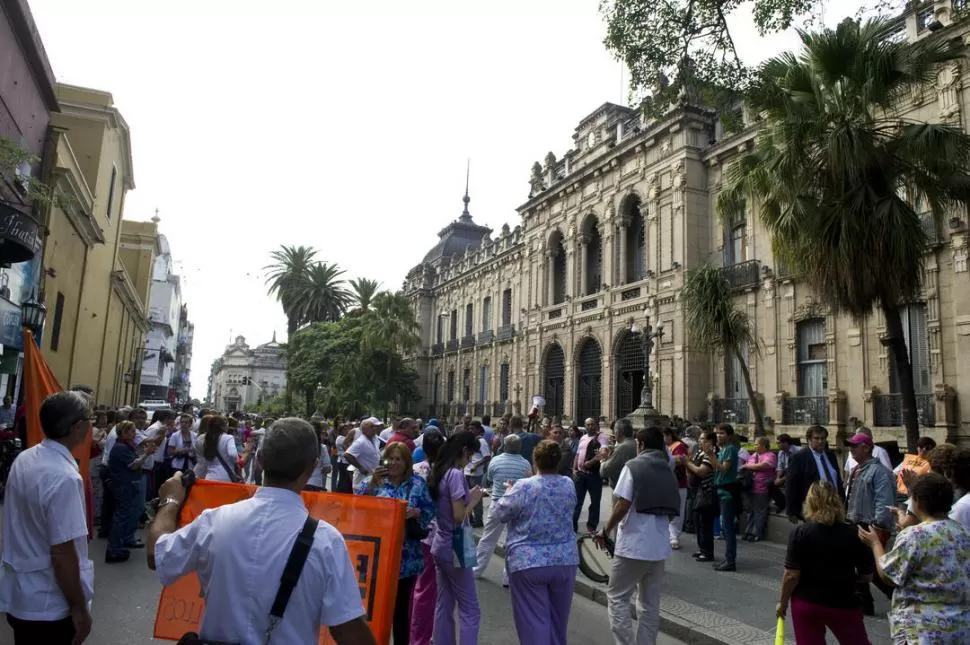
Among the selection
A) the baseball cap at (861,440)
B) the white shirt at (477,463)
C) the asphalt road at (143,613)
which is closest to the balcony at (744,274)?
the white shirt at (477,463)

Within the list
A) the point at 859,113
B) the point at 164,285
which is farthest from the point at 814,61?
the point at 164,285

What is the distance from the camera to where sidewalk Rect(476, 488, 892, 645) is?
598 cm

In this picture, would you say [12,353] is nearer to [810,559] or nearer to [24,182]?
[24,182]

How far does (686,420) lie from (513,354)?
15.4 m

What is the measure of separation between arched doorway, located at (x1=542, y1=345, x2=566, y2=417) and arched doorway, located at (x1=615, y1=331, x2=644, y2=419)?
4.00 metres

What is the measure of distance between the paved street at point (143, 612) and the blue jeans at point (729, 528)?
2147mm

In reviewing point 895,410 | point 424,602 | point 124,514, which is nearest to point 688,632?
point 424,602

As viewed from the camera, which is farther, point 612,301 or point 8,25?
point 612,301

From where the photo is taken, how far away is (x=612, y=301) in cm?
2666

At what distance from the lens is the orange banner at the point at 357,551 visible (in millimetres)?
3707

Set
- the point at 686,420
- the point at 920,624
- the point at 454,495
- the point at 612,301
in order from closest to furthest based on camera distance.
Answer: the point at 920,624, the point at 454,495, the point at 686,420, the point at 612,301

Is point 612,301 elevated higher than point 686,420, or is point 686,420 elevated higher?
point 612,301

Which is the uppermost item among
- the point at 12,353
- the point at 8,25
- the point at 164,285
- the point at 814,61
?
the point at 164,285

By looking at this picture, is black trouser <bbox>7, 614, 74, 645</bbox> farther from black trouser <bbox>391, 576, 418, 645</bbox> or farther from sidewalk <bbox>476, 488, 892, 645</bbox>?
sidewalk <bbox>476, 488, 892, 645</bbox>
